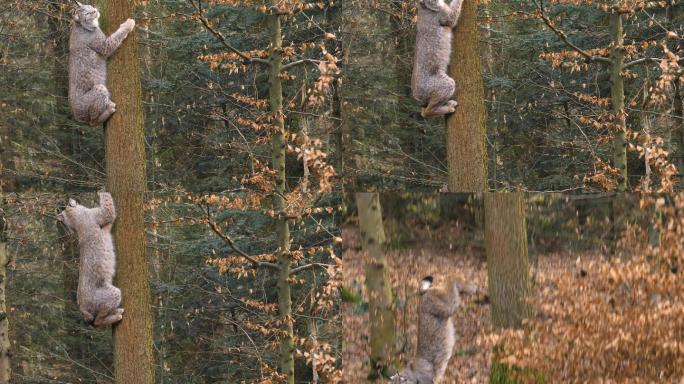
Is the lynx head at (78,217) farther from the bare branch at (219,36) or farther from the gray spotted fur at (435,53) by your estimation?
the gray spotted fur at (435,53)

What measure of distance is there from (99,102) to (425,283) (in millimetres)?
2752

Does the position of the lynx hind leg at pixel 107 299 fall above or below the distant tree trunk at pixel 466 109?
below

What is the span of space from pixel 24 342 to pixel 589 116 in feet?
28.6

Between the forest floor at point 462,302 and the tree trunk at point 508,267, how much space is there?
0.04m

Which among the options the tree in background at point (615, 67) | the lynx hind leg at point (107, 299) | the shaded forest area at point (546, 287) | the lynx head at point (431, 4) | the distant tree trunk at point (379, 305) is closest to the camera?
the shaded forest area at point (546, 287)

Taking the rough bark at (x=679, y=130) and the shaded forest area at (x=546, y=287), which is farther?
the rough bark at (x=679, y=130)

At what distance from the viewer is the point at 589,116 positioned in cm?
401

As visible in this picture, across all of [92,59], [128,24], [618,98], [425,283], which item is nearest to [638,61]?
[618,98]

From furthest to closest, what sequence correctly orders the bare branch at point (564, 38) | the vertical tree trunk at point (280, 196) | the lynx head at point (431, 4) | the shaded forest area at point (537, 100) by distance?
the vertical tree trunk at point (280, 196) → the bare branch at point (564, 38) → the shaded forest area at point (537, 100) → the lynx head at point (431, 4)

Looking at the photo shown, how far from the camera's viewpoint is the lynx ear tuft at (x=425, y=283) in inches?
86.5

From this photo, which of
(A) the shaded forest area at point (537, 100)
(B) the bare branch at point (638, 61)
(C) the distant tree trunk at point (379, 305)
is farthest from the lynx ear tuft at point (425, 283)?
(B) the bare branch at point (638, 61)

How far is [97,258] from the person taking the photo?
4281 millimetres

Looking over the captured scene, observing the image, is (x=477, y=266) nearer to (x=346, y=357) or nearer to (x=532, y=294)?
(x=532, y=294)

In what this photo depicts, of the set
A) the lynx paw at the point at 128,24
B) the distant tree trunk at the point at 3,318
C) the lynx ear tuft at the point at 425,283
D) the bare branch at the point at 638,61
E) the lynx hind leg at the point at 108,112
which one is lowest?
the distant tree trunk at the point at 3,318
